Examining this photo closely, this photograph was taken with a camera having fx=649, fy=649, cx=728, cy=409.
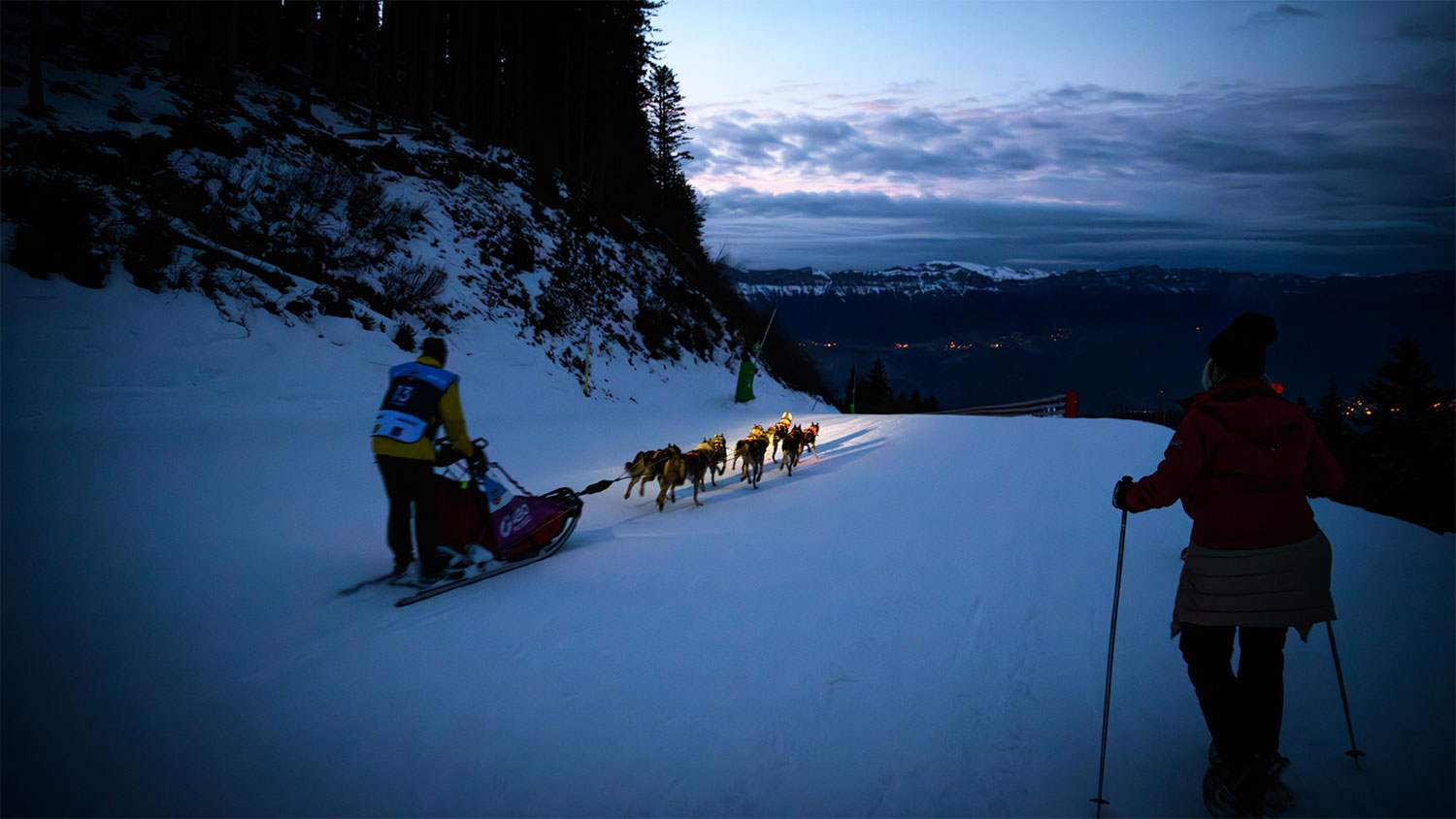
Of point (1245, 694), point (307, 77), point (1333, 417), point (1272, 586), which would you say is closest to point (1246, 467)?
point (1272, 586)

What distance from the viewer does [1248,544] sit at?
9.18ft

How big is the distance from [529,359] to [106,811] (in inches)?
652

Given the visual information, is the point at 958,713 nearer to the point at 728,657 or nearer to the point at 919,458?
the point at 728,657

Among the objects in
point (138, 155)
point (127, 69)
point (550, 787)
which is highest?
point (127, 69)

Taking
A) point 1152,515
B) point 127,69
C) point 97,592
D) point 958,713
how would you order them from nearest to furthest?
1. point 958,713
2. point 97,592
3. point 1152,515
4. point 127,69

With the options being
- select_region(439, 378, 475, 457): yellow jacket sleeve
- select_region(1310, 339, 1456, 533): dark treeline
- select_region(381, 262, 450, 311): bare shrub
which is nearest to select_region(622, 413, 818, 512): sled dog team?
select_region(439, 378, 475, 457): yellow jacket sleeve

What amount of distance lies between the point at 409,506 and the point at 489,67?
3535 cm

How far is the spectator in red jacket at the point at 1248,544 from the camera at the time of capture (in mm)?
2736

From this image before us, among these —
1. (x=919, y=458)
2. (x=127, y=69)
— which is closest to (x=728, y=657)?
(x=919, y=458)

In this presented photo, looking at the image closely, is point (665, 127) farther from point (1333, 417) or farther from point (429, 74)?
point (1333, 417)

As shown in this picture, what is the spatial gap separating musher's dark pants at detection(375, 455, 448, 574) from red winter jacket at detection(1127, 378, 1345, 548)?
4.75 meters

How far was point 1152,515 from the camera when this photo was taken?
7.31 m

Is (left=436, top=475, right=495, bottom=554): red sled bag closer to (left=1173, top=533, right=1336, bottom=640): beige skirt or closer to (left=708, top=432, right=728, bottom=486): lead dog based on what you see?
(left=708, top=432, right=728, bottom=486): lead dog

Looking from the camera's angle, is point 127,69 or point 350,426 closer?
point 350,426
